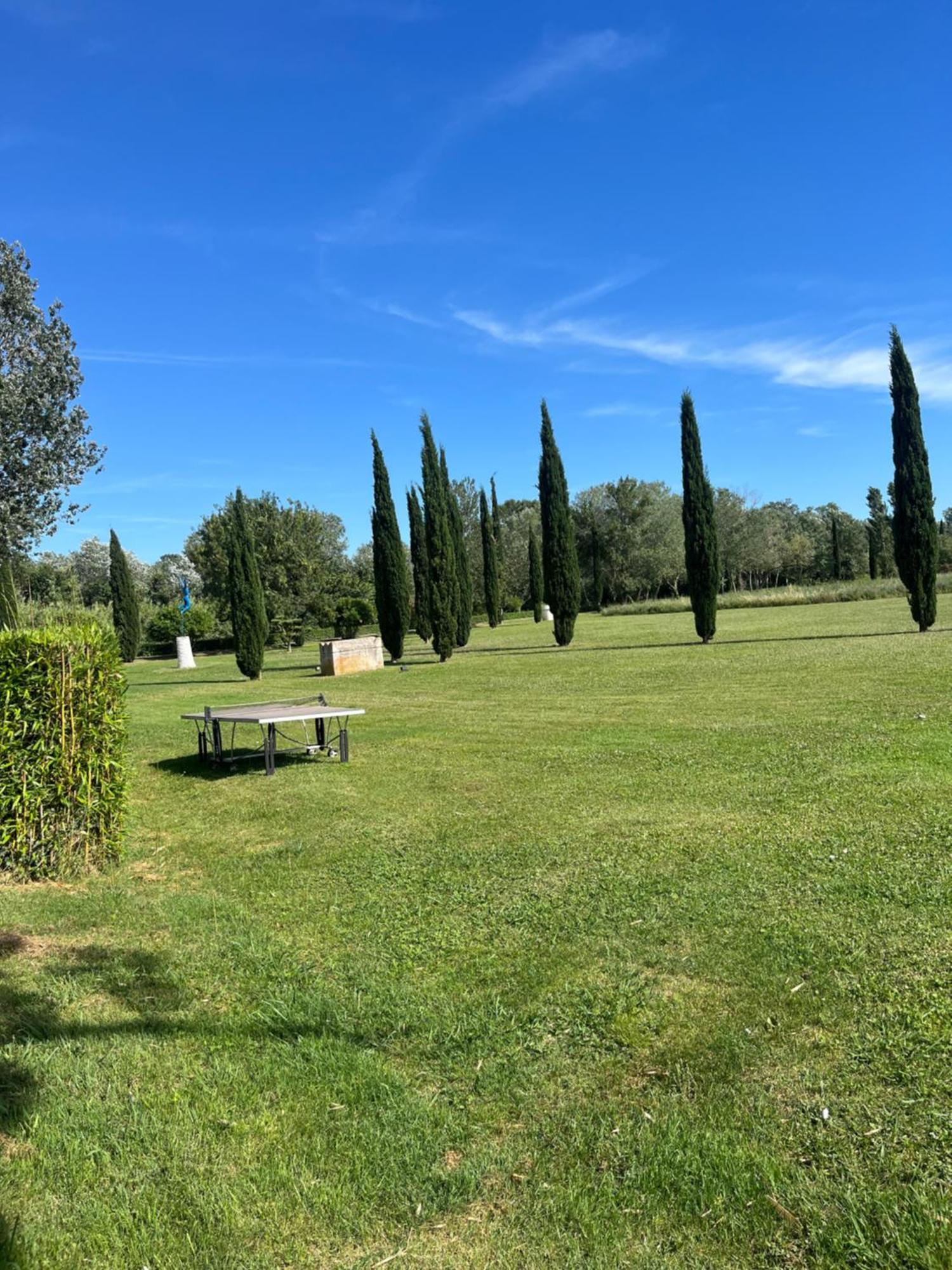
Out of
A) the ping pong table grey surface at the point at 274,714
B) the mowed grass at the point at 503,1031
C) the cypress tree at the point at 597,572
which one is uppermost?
the cypress tree at the point at 597,572

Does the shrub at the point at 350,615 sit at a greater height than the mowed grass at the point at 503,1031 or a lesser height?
greater

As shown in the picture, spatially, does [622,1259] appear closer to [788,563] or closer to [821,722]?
[821,722]

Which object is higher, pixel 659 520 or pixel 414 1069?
pixel 659 520

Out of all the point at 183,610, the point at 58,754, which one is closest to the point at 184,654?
the point at 183,610

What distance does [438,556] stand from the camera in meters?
21.8

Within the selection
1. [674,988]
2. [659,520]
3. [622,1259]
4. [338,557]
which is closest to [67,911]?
[674,988]

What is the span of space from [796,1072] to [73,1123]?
2298mm

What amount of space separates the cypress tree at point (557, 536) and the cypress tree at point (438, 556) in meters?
3.47

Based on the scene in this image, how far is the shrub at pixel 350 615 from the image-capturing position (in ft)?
119

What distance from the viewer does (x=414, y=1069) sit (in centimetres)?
262

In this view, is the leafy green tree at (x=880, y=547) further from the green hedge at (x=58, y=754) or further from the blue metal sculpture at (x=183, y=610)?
the green hedge at (x=58, y=754)

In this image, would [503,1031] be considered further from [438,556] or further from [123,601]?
[123,601]

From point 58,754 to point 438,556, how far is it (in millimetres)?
17147

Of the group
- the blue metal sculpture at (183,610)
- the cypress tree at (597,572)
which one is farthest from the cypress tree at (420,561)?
the cypress tree at (597,572)
